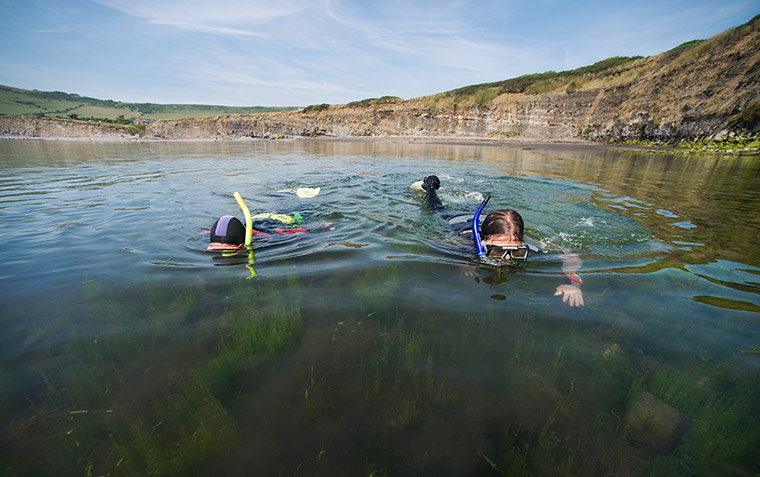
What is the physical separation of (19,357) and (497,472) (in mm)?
3231

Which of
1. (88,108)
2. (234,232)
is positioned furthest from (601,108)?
(88,108)

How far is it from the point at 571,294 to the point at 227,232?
438 cm

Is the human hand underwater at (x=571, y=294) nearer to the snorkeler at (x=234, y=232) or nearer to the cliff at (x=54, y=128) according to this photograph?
the snorkeler at (x=234, y=232)

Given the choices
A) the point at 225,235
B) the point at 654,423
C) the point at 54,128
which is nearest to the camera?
the point at 654,423

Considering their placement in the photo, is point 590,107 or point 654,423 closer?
point 654,423

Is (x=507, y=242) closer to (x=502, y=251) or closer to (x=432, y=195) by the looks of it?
(x=502, y=251)

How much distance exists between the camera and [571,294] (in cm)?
287

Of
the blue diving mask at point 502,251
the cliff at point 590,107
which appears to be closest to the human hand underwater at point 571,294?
the blue diving mask at point 502,251

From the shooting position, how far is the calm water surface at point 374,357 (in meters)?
1.45

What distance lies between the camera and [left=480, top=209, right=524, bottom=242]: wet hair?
363 cm

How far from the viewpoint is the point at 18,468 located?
1.34 metres

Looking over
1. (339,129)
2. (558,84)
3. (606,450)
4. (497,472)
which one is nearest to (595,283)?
(606,450)

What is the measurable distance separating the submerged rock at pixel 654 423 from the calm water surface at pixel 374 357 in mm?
12

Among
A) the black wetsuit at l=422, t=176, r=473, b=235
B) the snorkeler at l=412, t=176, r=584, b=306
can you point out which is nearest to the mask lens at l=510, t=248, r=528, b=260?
the snorkeler at l=412, t=176, r=584, b=306
